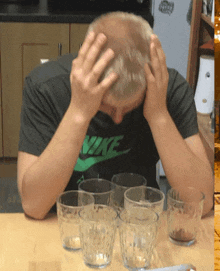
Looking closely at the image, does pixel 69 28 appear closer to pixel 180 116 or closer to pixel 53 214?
pixel 180 116

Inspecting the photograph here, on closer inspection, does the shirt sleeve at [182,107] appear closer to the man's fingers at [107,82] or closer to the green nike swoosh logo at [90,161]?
the green nike swoosh logo at [90,161]

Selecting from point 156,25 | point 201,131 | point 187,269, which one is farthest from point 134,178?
point 156,25

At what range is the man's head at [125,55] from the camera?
0.83 metres

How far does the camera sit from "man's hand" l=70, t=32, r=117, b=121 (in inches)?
32.5

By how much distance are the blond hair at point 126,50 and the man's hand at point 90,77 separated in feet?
0.05

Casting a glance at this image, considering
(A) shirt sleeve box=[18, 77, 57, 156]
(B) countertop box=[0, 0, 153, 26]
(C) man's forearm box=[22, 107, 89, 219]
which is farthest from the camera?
(B) countertop box=[0, 0, 153, 26]

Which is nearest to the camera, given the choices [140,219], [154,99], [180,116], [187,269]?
[187,269]

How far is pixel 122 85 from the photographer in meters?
0.85

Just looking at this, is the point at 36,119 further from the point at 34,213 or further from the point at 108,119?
the point at 34,213

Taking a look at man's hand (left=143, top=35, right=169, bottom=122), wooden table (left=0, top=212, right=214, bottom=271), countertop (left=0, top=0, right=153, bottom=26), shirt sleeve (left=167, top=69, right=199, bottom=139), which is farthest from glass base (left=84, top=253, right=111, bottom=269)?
countertop (left=0, top=0, right=153, bottom=26)

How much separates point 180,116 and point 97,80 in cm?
38

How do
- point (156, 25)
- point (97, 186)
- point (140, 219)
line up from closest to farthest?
point (140, 219), point (97, 186), point (156, 25)

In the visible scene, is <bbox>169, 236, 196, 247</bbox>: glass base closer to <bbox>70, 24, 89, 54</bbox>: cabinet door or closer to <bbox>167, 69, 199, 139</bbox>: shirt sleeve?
<bbox>167, 69, 199, 139</bbox>: shirt sleeve

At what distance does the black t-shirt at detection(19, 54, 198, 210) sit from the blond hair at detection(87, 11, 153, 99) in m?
0.24
